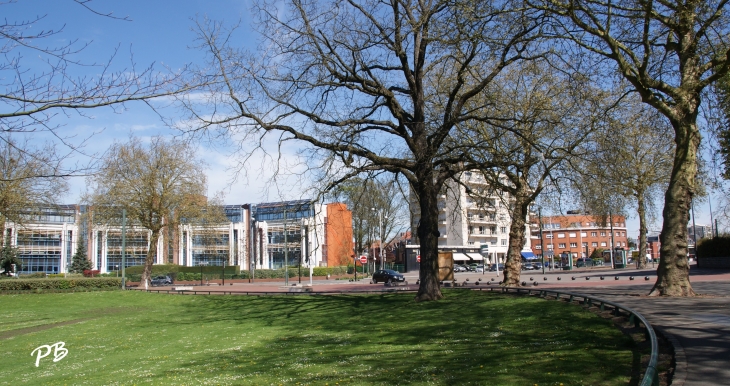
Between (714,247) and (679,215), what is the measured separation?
36144 mm

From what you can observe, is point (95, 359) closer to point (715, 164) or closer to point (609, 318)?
point (609, 318)

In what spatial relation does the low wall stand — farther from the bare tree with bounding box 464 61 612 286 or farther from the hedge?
the hedge

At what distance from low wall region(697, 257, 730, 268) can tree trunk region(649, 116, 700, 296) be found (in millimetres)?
32680

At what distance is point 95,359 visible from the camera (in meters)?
15.9

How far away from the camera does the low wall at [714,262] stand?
Answer: 45.6 meters

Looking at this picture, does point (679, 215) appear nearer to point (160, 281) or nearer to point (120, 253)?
point (160, 281)

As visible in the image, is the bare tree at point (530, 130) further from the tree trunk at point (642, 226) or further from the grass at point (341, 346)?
the tree trunk at point (642, 226)

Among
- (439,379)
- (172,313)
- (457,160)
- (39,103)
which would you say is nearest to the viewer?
(39,103)

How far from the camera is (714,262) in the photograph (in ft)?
156

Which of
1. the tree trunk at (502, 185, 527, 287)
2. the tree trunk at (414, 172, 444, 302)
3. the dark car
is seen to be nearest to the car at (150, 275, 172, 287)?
the dark car

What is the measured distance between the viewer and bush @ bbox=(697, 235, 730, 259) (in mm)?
47081

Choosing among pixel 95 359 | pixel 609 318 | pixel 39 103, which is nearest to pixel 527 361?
pixel 609 318

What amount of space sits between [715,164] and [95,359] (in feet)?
68.0

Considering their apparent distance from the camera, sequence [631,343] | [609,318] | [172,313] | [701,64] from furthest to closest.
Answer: [172,313] < [701,64] < [609,318] < [631,343]
